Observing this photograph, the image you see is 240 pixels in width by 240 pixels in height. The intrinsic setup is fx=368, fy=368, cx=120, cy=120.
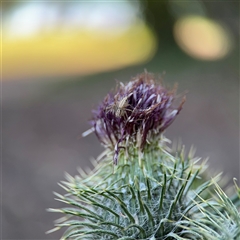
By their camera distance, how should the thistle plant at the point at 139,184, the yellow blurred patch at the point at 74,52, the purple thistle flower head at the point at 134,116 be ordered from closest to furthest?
the thistle plant at the point at 139,184, the purple thistle flower head at the point at 134,116, the yellow blurred patch at the point at 74,52

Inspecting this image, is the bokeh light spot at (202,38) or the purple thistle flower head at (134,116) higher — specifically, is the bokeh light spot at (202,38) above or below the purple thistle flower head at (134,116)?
above

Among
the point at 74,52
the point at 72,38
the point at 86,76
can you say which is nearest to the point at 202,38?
the point at 86,76

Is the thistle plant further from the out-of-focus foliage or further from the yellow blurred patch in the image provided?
the out-of-focus foliage

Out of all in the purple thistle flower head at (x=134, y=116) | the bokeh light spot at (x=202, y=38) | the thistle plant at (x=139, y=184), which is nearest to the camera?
the thistle plant at (x=139, y=184)

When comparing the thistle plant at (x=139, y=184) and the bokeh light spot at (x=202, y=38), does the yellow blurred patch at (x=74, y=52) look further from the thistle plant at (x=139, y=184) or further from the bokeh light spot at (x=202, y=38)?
the thistle plant at (x=139, y=184)

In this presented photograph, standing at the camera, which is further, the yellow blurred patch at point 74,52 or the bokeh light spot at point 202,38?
the yellow blurred patch at point 74,52

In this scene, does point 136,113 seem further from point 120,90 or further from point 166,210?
point 166,210

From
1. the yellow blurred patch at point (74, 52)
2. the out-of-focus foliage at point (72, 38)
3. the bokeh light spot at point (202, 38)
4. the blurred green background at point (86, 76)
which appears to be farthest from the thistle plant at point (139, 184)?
the out-of-focus foliage at point (72, 38)
